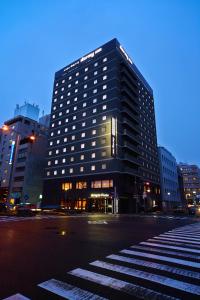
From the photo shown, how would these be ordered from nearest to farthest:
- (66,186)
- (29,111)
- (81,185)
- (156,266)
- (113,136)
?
(156,266), (113,136), (81,185), (66,186), (29,111)

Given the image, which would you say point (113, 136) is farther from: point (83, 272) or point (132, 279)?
point (132, 279)

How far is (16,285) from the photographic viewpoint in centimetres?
434

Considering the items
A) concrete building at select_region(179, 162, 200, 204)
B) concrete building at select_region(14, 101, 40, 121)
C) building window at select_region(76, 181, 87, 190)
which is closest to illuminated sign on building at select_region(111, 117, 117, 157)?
building window at select_region(76, 181, 87, 190)

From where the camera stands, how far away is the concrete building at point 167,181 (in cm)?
7544

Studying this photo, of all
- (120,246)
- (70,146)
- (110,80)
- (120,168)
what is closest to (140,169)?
(120,168)

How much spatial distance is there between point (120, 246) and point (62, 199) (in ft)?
156

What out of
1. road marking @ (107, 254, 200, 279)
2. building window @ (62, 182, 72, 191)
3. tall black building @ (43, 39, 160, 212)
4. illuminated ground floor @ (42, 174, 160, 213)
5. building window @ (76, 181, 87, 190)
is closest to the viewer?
road marking @ (107, 254, 200, 279)

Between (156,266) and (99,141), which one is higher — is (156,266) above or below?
below

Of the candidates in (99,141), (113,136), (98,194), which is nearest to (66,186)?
(98,194)

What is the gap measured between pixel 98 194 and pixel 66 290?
43.7m

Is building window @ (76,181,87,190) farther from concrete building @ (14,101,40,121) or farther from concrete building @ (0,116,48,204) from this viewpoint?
concrete building @ (14,101,40,121)

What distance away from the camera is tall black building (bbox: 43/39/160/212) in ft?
155

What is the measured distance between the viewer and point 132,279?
15.4 ft

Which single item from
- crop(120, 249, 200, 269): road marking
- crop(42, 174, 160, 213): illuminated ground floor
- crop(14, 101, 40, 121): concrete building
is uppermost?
crop(14, 101, 40, 121): concrete building
